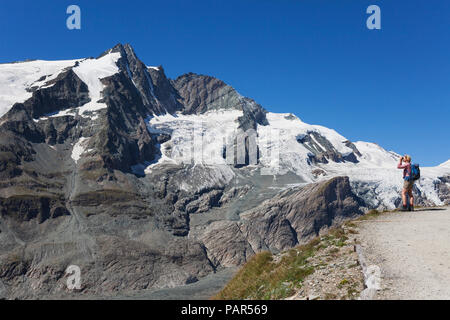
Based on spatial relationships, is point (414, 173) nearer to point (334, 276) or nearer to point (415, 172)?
point (415, 172)

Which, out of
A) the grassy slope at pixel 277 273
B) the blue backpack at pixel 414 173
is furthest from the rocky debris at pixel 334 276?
the blue backpack at pixel 414 173

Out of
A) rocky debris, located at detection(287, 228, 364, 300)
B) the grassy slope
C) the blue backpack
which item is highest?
the blue backpack

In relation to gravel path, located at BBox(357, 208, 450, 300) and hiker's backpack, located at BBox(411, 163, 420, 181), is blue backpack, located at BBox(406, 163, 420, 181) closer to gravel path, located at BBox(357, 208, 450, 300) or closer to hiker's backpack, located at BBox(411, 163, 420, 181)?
hiker's backpack, located at BBox(411, 163, 420, 181)

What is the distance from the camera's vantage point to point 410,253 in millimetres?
15328

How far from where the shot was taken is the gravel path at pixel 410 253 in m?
11.6

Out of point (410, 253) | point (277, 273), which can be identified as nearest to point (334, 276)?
point (277, 273)

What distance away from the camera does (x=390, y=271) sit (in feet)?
43.3

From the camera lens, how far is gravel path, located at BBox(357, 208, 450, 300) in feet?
37.9

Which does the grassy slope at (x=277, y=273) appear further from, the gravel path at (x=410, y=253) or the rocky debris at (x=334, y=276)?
the gravel path at (x=410, y=253)

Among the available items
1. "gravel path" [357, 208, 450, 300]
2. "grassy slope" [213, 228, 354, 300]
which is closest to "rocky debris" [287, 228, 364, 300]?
"grassy slope" [213, 228, 354, 300]

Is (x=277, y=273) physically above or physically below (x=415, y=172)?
below

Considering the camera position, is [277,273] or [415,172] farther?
[415,172]

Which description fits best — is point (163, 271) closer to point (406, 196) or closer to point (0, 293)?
point (0, 293)
